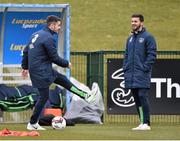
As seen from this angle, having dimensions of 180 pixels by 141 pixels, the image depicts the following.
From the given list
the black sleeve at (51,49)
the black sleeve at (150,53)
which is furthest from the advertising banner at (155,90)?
the black sleeve at (51,49)

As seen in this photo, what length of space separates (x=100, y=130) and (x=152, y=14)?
21312mm

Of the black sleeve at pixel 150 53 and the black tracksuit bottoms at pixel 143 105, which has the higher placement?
the black sleeve at pixel 150 53

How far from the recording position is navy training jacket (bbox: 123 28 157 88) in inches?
501

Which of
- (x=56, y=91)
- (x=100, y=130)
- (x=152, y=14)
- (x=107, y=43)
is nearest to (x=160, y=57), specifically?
(x=56, y=91)

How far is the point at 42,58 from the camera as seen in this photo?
12445 mm

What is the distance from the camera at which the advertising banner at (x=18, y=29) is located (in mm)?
16312

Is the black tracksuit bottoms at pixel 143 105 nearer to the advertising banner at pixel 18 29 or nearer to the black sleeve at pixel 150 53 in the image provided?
the black sleeve at pixel 150 53

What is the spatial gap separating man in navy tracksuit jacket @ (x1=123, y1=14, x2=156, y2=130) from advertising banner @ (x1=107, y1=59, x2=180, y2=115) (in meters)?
2.66

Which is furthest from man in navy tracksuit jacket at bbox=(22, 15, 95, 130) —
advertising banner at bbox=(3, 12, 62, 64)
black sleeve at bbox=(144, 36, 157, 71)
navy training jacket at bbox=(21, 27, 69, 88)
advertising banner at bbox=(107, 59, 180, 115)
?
advertising banner at bbox=(3, 12, 62, 64)

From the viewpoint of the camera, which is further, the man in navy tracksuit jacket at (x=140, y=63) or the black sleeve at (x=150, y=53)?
the man in navy tracksuit jacket at (x=140, y=63)

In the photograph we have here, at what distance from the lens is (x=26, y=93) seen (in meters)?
15.1

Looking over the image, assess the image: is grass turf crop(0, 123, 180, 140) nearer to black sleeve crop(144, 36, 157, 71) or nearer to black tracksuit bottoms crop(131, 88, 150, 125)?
black tracksuit bottoms crop(131, 88, 150, 125)

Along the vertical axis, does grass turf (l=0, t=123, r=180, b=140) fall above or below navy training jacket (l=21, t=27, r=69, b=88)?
below

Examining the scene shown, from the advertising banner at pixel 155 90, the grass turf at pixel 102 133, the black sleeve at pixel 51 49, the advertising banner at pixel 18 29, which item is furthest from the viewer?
the advertising banner at pixel 18 29
